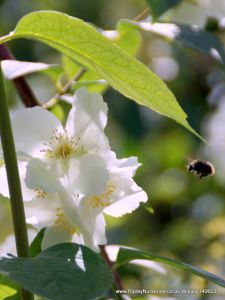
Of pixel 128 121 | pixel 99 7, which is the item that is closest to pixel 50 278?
pixel 128 121

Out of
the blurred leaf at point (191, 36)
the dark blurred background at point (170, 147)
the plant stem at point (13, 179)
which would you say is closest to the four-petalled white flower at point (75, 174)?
the plant stem at point (13, 179)

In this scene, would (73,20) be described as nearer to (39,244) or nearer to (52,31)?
(52,31)

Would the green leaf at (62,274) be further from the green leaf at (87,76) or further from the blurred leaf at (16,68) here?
the green leaf at (87,76)

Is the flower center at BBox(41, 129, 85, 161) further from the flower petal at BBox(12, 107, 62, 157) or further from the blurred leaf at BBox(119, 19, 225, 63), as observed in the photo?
the blurred leaf at BBox(119, 19, 225, 63)

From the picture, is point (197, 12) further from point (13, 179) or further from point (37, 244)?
point (13, 179)

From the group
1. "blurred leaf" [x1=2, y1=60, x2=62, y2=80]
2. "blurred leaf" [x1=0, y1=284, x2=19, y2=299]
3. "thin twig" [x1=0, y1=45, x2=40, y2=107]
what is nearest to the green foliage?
"blurred leaf" [x1=0, y1=284, x2=19, y2=299]

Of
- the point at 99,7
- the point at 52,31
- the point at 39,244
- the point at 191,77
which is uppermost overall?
the point at 52,31
